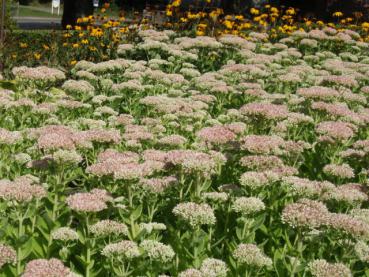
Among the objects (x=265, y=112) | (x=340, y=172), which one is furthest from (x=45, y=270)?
(x=265, y=112)

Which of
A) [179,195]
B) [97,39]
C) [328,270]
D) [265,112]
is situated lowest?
[179,195]

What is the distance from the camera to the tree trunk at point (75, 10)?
24.9m

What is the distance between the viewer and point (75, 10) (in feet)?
81.7

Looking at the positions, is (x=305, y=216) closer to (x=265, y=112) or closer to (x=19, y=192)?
(x=19, y=192)

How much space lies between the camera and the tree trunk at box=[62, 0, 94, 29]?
81.6ft

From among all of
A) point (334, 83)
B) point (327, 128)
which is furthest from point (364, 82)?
point (327, 128)

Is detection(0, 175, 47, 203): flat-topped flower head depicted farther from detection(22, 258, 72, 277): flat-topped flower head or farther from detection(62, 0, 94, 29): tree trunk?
detection(62, 0, 94, 29): tree trunk

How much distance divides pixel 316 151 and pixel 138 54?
7.03 m

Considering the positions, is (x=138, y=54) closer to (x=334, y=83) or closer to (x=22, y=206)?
(x=334, y=83)

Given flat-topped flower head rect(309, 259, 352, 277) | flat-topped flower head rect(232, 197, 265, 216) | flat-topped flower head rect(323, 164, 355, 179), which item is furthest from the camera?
flat-topped flower head rect(323, 164, 355, 179)

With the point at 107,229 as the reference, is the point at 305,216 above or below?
above

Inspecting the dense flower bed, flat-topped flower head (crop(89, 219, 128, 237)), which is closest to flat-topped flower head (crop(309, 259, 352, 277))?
the dense flower bed

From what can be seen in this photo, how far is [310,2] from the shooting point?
107 feet

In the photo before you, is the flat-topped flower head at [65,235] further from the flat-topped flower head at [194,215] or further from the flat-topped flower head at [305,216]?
the flat-topped flower head at [305,216]
